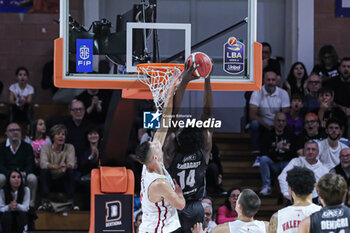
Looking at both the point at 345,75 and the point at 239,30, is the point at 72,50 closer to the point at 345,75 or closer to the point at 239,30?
the point at 239,30

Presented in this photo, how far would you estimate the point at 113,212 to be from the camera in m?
7.95

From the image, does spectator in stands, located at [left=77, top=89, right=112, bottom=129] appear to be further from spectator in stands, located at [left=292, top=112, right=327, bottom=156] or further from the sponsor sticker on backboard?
the sponsor sticker on backboard

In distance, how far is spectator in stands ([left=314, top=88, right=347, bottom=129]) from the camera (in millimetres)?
9617

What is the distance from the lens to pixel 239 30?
6.82 m

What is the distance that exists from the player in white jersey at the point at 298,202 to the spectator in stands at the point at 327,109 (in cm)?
487

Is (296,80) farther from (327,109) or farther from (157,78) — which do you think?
(157,78)

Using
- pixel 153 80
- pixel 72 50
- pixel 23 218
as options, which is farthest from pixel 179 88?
pixel 23 218

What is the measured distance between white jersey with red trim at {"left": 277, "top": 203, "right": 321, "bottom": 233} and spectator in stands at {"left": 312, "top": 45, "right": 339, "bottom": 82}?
5469 millimetres

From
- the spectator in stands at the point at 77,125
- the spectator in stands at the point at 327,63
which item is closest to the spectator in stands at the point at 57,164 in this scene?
the spectator in stands at the point at 77,125

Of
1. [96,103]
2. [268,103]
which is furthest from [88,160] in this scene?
[268,103]

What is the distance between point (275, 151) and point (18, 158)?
3226 millimetres

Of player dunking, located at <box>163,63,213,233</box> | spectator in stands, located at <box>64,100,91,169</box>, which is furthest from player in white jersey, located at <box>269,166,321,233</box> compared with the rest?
spectator in stands, located at <box>64,100,91,169</box>

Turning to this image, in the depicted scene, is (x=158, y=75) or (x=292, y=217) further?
(x=158, y=75)

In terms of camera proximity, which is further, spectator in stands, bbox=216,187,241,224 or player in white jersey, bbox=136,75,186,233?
spectator in stands, bbox=216,187,241,224
